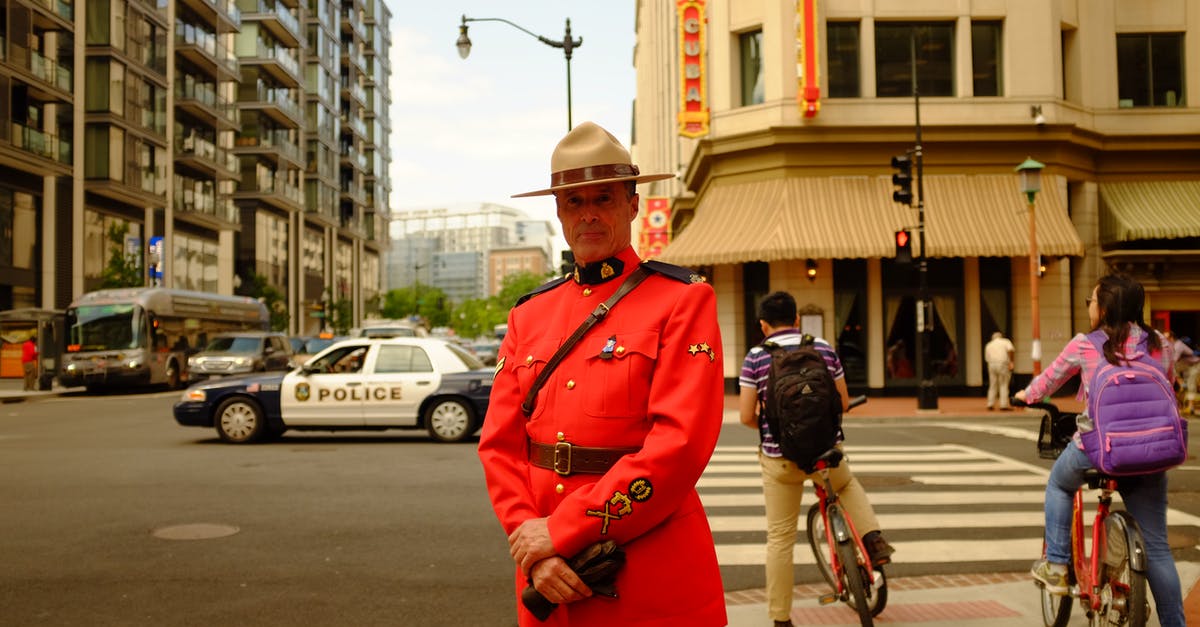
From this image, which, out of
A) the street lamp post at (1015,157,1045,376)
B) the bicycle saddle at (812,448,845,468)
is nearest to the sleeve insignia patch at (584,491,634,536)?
the bicycle saddle at (812,448,845,468)

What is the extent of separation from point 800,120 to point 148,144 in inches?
1339

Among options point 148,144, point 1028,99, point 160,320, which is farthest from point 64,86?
point 1028,99

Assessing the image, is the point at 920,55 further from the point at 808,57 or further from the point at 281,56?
the point at 281,56

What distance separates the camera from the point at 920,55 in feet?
80.8

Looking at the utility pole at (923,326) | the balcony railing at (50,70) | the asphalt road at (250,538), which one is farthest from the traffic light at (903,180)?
the balcony railing at (50,70)

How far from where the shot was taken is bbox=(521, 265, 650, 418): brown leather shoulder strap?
A: 2803 millimetres

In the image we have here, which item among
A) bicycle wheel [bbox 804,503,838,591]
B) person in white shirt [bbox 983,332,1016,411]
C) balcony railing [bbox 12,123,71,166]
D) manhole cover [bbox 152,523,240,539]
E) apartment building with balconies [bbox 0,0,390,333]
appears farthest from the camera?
apartment building with balconies [bbox 0,0,390,333]

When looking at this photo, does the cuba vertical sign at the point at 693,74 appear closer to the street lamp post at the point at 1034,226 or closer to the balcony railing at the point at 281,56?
the street lamp post at the point at 1034,226

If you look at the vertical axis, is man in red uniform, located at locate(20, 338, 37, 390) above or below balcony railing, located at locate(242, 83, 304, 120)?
below

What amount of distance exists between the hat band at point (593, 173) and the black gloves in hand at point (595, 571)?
3.39 feet

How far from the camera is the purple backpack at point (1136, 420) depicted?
14.4 feet

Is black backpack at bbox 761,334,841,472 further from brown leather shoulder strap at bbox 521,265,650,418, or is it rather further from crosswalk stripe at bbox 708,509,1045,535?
crosswalk stripe at bbox 708,509,1045,535

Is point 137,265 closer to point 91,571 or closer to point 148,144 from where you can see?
point 148,144

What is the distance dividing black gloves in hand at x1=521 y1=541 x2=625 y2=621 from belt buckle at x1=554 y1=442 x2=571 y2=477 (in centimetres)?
25
